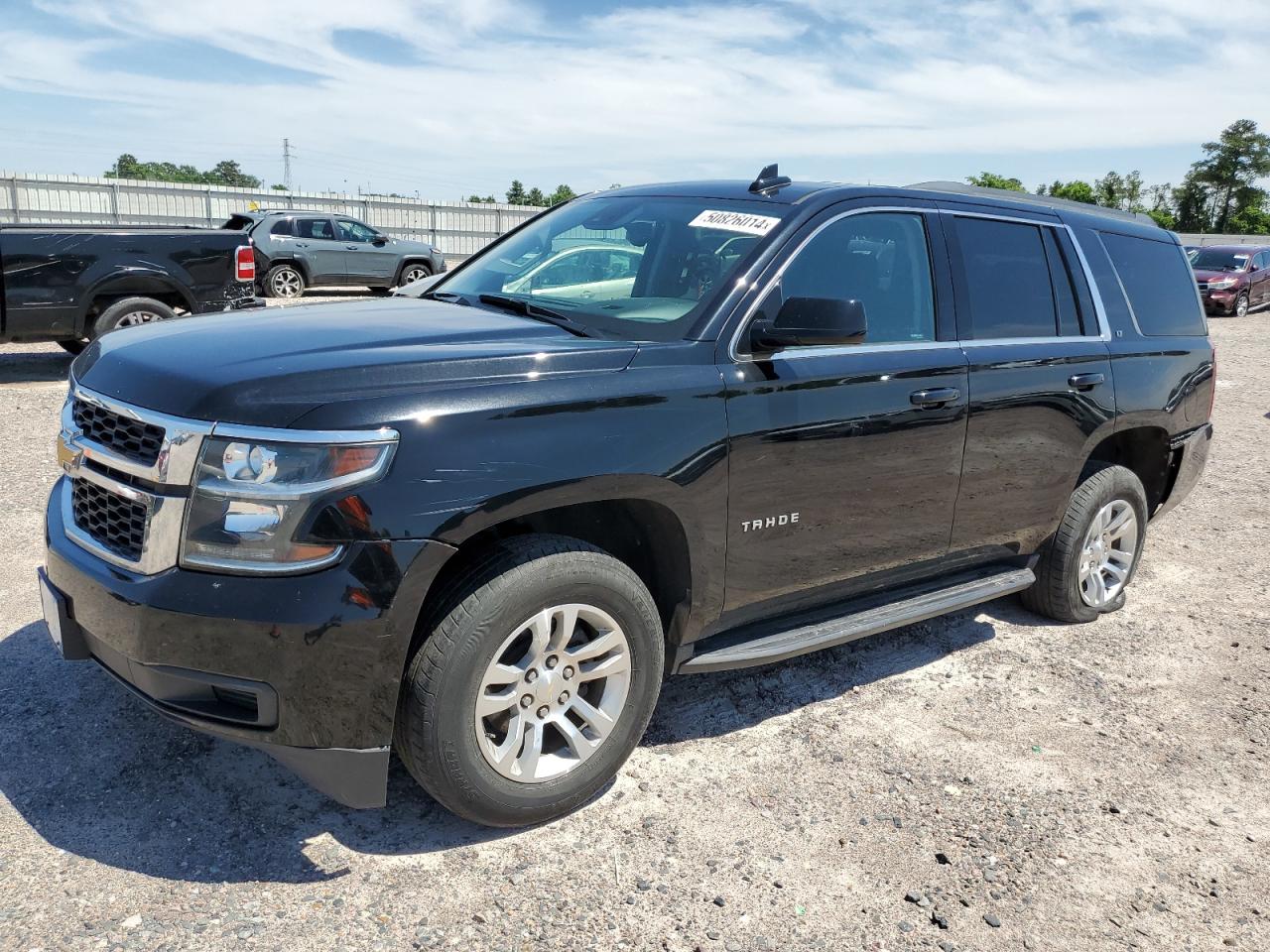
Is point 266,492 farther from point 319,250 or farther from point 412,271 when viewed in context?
point 412,271

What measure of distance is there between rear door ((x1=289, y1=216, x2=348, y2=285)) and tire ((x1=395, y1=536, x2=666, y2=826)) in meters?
17.6

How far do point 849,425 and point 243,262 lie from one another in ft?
27.2

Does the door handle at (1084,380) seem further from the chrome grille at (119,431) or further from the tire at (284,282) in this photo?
the tire at (284,282)

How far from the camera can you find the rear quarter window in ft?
17.1

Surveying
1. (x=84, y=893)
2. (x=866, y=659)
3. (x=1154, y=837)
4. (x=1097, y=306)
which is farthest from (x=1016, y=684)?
(x=84, y=893)

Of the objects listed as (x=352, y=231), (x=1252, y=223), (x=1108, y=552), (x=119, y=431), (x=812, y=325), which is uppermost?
(x=1252, y=223)

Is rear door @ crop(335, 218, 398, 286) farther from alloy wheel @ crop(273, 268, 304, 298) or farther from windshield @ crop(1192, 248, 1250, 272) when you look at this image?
windshield @ crop(1192, 248, 1250, 272)

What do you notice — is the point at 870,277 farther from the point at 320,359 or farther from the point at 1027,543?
the point at 320,359

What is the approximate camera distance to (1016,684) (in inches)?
178

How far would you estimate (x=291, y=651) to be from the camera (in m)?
2.67

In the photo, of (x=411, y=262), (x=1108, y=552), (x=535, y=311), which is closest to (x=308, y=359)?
(x=535, y=311)

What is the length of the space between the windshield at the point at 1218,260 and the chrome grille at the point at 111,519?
27002 millimetres

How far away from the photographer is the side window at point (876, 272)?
380 cm

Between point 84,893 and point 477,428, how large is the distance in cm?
160
